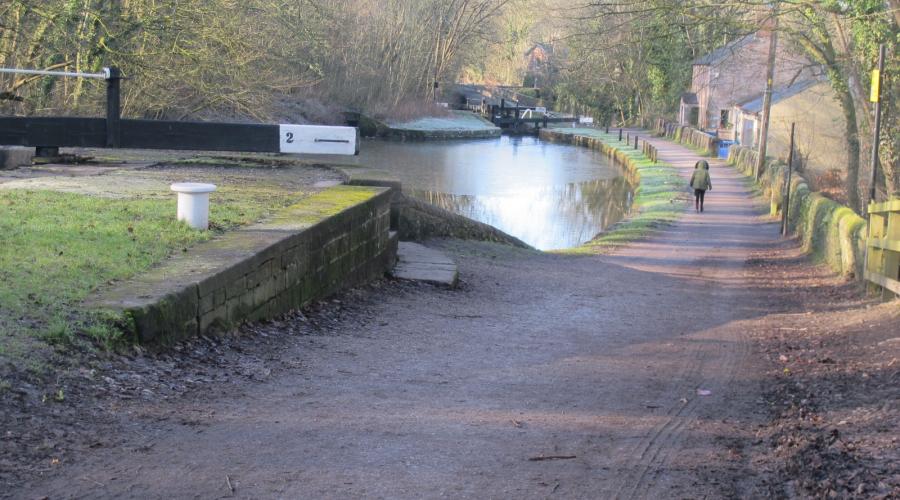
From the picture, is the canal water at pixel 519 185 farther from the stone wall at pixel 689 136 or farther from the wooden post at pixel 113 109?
the wooden post at pixel 113 109

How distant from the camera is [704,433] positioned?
20.0ft

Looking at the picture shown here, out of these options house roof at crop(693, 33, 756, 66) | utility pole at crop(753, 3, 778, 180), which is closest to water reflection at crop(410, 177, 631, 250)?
utility pole at crop(753, 3, 778, 180)

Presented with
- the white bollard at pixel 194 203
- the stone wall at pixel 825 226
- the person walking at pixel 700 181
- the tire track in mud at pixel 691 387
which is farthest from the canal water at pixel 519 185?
the white bollard at pixel 194 203

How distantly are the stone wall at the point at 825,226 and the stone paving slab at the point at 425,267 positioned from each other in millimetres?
6383

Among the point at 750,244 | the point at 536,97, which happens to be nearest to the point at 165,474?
the point at 750,244

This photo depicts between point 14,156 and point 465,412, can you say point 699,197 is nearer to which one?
point 14,156

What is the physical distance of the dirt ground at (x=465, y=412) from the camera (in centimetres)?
468

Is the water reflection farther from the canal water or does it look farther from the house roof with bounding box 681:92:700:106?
the house roof with bounding box 681:92:700:106

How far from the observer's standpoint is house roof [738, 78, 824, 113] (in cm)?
4845

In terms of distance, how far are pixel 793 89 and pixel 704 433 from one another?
160ft

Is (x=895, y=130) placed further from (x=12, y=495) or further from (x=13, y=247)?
(x=12, y=495)

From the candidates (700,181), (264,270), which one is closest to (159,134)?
(264,270)

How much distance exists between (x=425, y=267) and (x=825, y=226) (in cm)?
965

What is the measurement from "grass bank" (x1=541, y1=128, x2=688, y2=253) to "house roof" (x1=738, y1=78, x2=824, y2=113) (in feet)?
21.5
